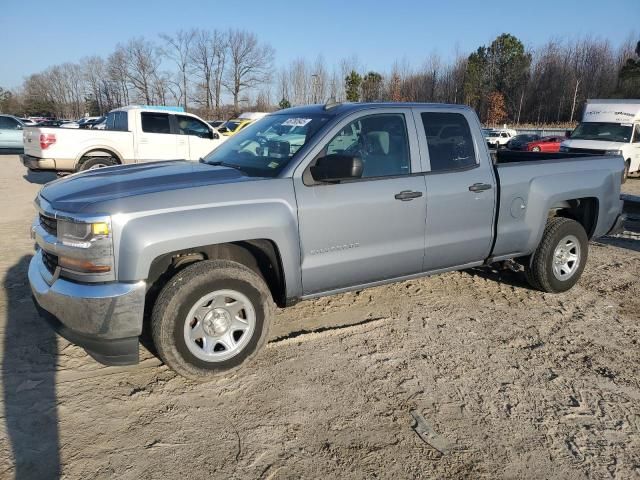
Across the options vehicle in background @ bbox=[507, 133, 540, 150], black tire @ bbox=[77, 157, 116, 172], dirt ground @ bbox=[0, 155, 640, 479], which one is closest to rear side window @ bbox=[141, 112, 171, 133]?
black tire @ bbox=[77, 157, 116, 172]

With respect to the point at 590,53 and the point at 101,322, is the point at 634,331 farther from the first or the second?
the point at 590,53

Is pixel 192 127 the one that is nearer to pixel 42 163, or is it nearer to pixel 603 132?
pixel 42 163

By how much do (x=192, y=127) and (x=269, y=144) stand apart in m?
9.06

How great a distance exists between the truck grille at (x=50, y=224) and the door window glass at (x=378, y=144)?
1974mm

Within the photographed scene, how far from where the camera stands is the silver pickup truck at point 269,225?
2891 millimetres

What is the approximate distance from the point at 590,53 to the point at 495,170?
67.7 metres

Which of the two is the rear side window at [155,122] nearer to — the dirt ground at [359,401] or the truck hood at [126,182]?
the dirt ground at [359,401]

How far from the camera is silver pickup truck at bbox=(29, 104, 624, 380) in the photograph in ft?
9.48

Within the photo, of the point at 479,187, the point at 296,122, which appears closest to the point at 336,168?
the point at 296,122

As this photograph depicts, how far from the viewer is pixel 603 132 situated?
1609 centimetres

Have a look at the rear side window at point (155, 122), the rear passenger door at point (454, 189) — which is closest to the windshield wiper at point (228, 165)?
the rear passenger door at point (454, 189)

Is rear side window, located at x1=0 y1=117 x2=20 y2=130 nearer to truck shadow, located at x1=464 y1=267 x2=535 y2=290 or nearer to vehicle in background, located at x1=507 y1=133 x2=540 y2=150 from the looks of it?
truck shadow, located at x1=464 y1=267 x2=535 y2=290

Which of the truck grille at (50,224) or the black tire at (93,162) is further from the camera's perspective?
the black tire at (93,162)

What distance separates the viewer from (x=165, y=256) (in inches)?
122
